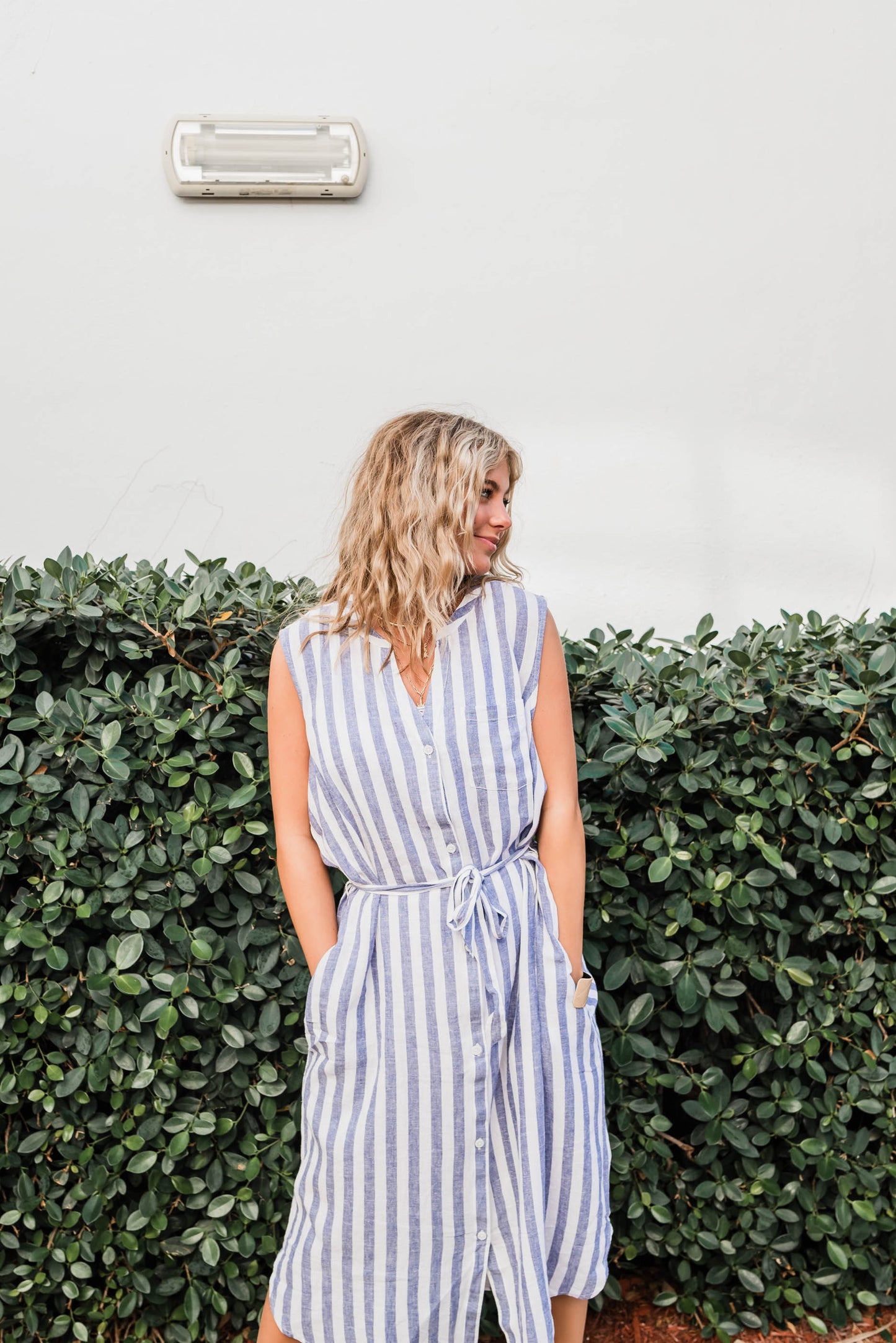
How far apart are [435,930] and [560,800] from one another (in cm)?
33

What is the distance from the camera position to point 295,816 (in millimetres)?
1760

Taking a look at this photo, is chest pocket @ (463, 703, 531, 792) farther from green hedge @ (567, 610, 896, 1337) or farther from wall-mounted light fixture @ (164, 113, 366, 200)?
wall-mounted light fixture @ (164, 113, 366, 200)

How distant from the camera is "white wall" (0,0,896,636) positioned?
2857 mm

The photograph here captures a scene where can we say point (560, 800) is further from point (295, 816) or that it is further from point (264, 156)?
point (264, 156)

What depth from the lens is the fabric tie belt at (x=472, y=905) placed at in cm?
160

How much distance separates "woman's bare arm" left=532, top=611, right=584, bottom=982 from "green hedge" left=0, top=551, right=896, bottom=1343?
255 millimetres

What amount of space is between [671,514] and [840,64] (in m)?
1.48

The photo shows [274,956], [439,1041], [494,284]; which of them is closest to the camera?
[439,1041]

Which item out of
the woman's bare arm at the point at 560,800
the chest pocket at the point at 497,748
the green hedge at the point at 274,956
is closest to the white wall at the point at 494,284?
the green hedge at the point at 274,956

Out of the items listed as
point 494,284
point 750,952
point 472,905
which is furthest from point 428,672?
point 494,284

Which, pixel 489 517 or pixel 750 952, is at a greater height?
pixel 489 517

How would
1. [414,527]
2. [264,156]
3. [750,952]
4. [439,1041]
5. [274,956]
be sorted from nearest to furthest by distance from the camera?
[439,1041], [414,527], [274,956], [750,952], [264,156]

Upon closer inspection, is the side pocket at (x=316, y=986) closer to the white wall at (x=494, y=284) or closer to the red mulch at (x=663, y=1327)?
the red mulch at (x=663, y=1327)

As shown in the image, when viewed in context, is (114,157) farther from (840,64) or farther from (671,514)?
(840,64)
